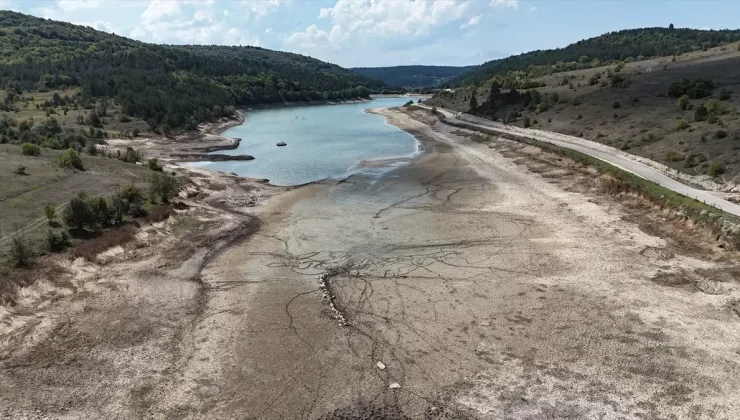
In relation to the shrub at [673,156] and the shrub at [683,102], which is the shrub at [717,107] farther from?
the shrub at [673,156]

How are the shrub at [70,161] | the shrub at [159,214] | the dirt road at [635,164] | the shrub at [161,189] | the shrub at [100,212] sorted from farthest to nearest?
the shrub at [70,161] < the shrub at [161,189] < the shrub at [159,214] < the dirt road at [635,164] < the shrub at [100,212]

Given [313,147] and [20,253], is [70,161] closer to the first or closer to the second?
[20,253]

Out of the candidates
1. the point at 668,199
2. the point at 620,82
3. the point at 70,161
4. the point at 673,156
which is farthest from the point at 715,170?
the point at 70,161

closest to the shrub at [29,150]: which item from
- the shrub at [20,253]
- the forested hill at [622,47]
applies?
the shrub at [20,253]

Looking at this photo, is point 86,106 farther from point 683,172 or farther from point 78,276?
point 683,172

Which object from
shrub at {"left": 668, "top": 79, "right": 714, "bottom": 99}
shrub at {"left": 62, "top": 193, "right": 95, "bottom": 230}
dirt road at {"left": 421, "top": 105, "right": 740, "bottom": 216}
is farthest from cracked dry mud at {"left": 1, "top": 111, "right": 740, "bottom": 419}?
shrub at {"left": 668, "top": 79, "right": 714, "bottom": 99}

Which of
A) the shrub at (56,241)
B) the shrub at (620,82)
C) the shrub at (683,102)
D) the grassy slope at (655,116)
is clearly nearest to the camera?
the shrub at (56,241)

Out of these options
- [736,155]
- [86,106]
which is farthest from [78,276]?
[86,106]
